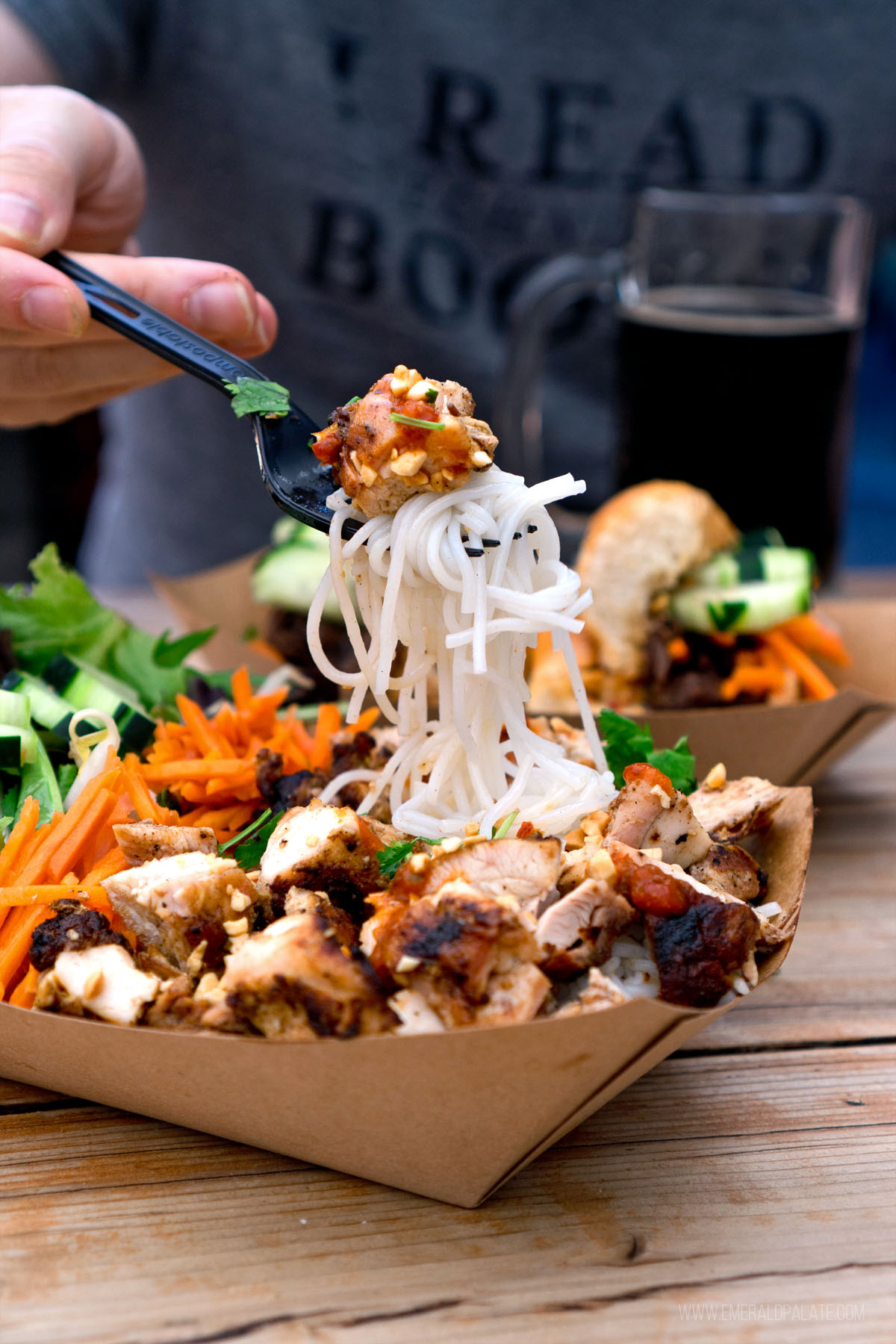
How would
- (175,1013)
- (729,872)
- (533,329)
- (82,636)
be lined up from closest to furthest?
(175,1013)
(729,872)
(82,636)
(533,329)

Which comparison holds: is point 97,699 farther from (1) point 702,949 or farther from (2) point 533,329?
(2) point 533,329

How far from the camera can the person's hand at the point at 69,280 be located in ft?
5.50

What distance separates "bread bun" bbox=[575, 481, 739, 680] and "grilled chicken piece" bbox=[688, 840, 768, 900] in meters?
0.91

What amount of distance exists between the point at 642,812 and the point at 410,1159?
0.48 metres

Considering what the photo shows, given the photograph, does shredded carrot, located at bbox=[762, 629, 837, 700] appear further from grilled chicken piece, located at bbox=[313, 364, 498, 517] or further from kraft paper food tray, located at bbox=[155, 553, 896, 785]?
grilled chicken piece, located at bbox=[313, 364, 498, 517]

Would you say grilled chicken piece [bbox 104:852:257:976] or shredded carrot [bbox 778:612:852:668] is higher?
grilled chicken piece [bbox 104:852:257:976]

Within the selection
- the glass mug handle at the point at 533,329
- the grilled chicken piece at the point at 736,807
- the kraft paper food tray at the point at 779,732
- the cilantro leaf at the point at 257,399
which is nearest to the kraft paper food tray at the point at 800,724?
the kraft paper food tray at the point at 779,732

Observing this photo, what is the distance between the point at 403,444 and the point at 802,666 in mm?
1195

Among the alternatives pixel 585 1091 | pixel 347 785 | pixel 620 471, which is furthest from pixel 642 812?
pixel 620 471

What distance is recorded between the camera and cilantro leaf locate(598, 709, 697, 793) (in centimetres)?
169

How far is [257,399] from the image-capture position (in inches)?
62.7

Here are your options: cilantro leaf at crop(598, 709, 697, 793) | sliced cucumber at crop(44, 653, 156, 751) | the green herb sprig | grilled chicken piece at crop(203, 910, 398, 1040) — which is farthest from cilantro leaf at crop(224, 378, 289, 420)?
grilled chicken piece at crop(203, 910, 398, 1040)

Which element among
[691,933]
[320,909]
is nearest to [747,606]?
[691,933]

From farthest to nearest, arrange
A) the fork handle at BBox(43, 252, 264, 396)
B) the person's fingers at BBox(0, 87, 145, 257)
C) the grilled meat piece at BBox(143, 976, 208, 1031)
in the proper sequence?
1. the person's fingers at BBox(0, 87, 145, 257)
2. the fork handle at BBox(43, 252, 264, 396)
3. the grilled meat piece at BBox(143, 976, 208, 1031)
